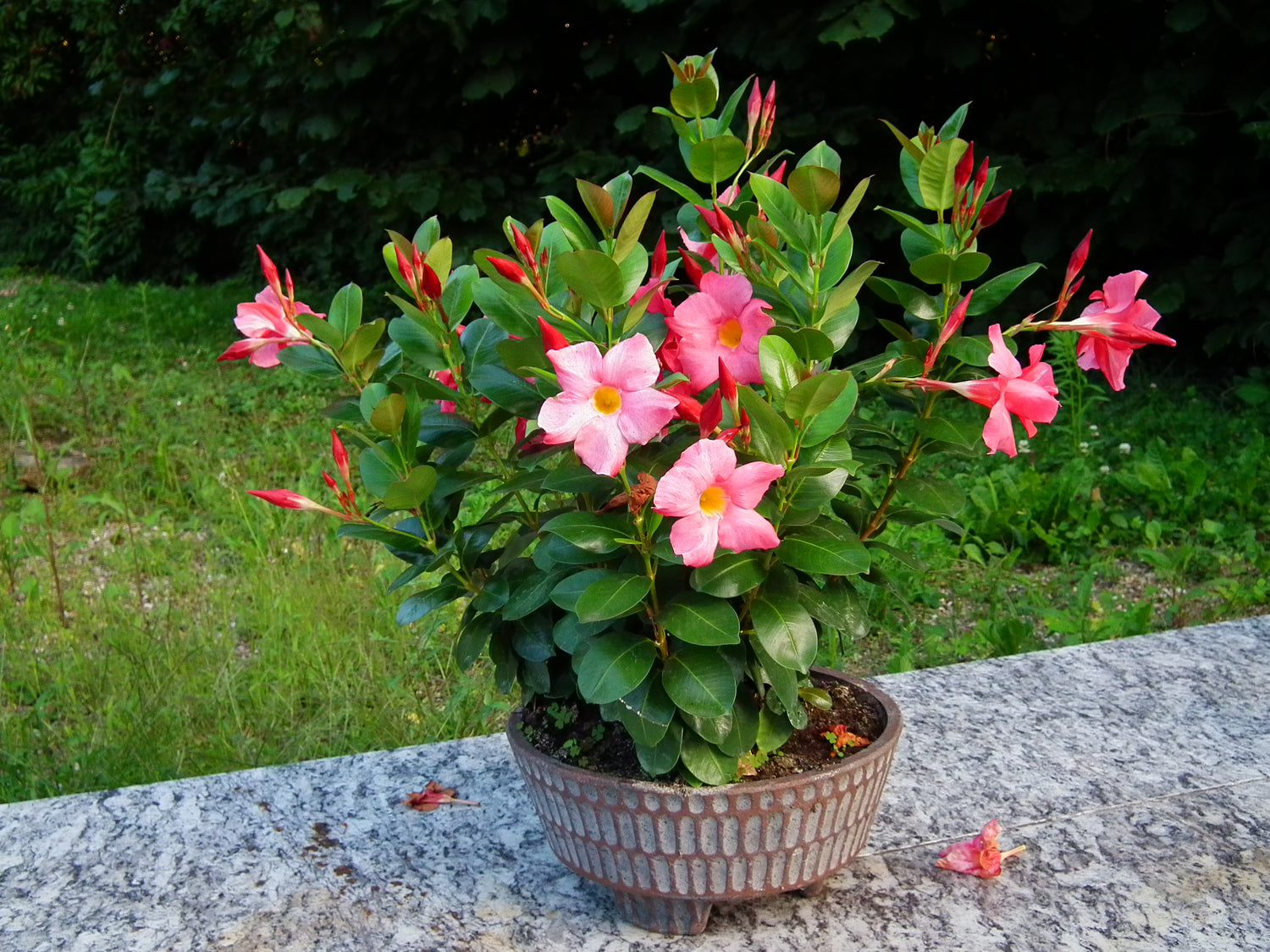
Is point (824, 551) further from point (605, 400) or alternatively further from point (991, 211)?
point (991, 211)

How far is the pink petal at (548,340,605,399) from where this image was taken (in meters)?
0.97

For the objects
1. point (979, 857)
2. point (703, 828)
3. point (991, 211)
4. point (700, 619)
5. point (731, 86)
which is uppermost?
point (991, 211)

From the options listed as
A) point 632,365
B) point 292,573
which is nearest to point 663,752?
point 632,365

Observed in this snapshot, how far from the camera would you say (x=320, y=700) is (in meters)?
2.68

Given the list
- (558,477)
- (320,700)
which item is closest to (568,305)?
(558,477)

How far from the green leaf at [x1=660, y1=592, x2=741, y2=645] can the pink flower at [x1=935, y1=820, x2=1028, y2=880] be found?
0.48m

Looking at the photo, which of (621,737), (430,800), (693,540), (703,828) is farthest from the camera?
(430,800)

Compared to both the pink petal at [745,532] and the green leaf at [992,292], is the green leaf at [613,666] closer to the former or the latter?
the pink petal at [745,532]

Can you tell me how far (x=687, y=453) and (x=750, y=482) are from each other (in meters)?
0.06

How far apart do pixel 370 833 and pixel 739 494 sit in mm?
812

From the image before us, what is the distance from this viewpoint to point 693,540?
97cm

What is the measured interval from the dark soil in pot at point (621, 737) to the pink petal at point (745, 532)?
1.10ft

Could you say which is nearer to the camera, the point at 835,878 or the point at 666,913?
the point at 666,913

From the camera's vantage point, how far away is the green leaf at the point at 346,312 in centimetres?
121
